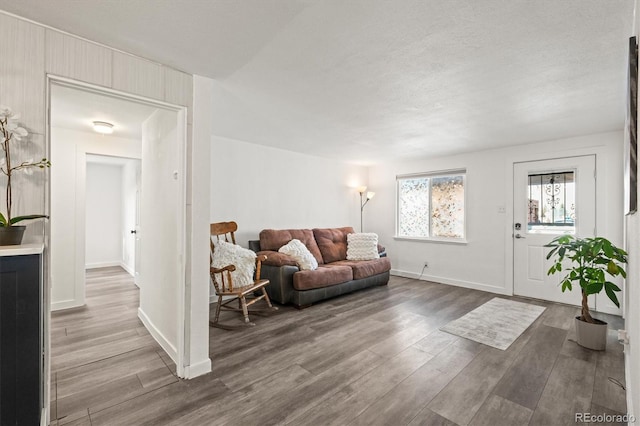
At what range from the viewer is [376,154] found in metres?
5.20

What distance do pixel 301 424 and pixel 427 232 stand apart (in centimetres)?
452

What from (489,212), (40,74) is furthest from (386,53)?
(489,212)

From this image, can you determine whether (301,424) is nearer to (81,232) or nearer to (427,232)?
(81,232)

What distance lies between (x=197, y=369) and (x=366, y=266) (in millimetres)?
2943

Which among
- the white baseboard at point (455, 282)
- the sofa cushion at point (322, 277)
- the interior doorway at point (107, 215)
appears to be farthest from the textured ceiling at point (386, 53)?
the interior doorway at point (107, 215)

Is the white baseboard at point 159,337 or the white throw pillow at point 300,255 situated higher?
the white throw pillow at point 300,255

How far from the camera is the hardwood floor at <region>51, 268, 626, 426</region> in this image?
1793mm

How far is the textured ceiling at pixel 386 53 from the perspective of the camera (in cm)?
155

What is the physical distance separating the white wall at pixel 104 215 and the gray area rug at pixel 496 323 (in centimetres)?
716

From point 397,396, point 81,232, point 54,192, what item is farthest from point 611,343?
Result: point 54,192

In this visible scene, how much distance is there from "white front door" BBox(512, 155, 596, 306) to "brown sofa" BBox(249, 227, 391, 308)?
208 cm

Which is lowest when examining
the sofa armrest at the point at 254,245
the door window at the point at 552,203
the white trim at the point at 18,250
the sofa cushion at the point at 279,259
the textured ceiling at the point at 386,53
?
the sofa cushion at the point at 279,259

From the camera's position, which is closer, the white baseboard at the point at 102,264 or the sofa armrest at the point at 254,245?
the sofa armrest at the point at 254,245

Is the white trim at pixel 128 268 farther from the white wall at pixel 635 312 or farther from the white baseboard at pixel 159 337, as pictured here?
the white wall at pixel 635 312
